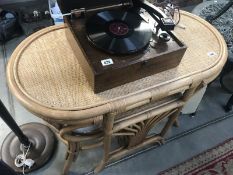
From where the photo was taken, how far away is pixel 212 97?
1.55m

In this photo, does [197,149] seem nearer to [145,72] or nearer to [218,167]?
[218,167]

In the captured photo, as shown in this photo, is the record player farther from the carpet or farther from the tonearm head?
the carpet

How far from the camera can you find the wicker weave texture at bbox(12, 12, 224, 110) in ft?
2.38

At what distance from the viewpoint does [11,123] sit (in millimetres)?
998

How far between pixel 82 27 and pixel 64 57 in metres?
0.13

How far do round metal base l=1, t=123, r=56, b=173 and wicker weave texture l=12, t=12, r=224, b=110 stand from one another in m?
0.56

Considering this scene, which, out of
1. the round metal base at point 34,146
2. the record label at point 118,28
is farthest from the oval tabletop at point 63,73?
the round metal base at point 34,146

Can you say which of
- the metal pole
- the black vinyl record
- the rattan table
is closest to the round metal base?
the metal pole

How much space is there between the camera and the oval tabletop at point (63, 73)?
71 cm

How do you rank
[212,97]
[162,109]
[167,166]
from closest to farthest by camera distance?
[162,109]
[167,166]
[212,97]

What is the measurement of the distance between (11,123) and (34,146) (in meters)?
0.25

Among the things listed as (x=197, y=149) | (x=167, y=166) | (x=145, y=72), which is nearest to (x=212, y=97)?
(x=197, y=149)

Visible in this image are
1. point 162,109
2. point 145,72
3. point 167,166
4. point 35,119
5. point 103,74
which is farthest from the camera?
point 35,119

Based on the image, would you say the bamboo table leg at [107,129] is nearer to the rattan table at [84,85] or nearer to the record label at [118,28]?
the rattan table at [84,85]
